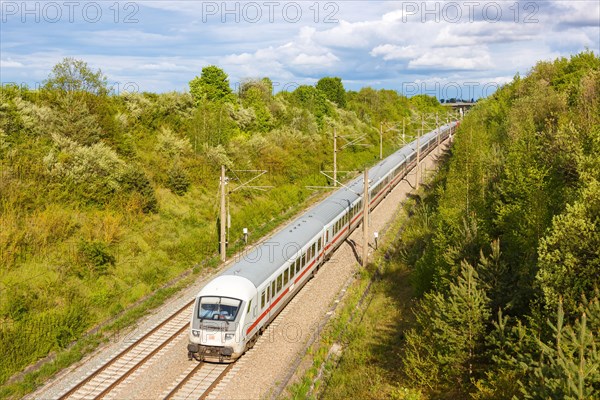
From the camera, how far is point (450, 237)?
74.6 ft

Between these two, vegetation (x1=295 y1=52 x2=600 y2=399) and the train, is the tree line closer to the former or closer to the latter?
vegetation (x1=295 y1=52 x2=600 y2=399)

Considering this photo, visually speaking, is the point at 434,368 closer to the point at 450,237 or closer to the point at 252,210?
the point at 450,237

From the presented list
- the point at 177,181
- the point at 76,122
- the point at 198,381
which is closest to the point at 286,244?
the point at 198,381

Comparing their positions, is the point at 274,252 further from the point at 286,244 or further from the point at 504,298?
the point at 504,298

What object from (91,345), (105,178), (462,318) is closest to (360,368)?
(462,318)

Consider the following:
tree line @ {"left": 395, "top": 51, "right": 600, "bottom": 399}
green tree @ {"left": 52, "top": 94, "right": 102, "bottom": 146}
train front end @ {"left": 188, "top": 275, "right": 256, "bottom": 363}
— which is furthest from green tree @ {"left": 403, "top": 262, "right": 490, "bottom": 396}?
green tree @ {"left": 52, "top": 94, "right": 102, "bottom": 146}

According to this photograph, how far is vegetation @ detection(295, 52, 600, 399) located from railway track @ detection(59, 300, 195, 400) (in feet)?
24.5

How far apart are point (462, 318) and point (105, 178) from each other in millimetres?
26013

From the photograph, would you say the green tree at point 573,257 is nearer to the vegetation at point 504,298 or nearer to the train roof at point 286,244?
the vegetation at point 504,298

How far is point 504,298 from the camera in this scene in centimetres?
1570

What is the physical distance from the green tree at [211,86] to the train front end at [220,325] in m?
43.7

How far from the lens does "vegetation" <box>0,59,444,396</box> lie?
2266 cm

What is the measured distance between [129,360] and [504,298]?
46.6 feet

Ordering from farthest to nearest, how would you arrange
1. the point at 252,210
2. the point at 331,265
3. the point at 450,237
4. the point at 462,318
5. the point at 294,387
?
1. the point at 252,210
2. the point at 331,265
3. the point at 450,237
4. the point at 294,387
5. the point at 462,318
